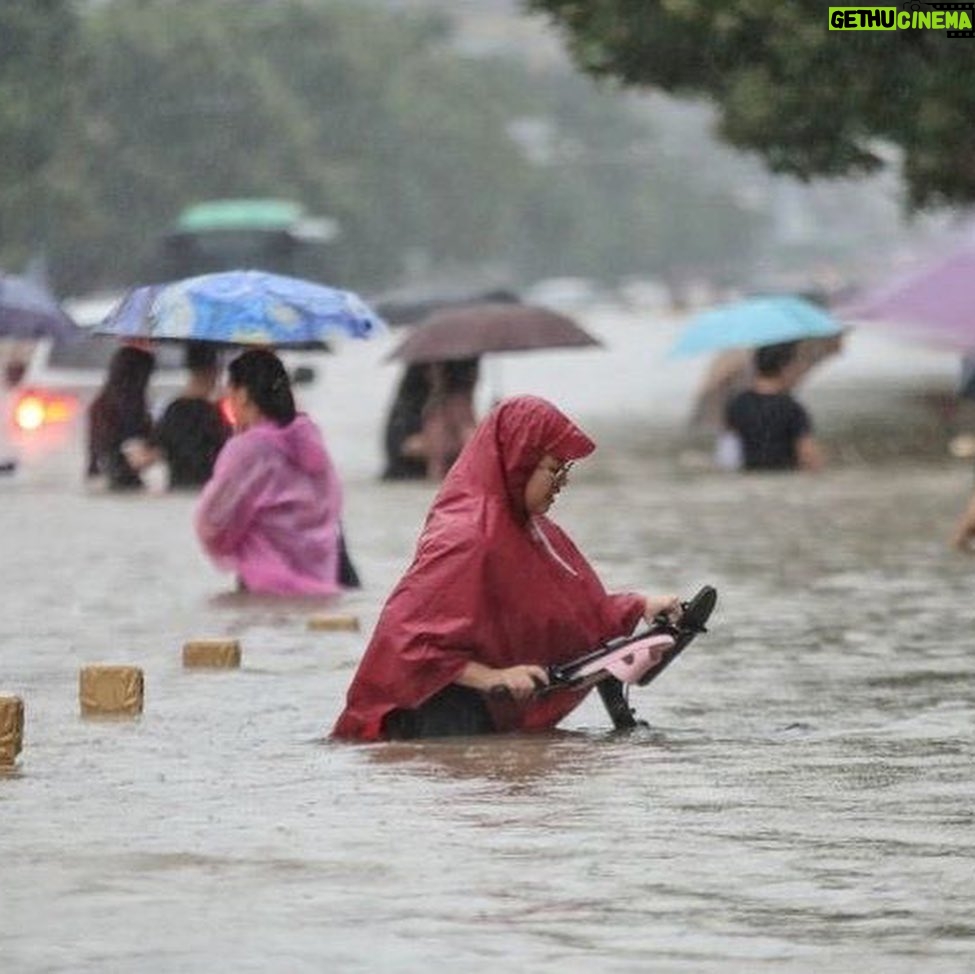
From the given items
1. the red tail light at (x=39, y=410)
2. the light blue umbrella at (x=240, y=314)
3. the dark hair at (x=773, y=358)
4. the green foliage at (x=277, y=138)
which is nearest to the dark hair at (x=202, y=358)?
the light blue umbrella at (x=240, y=314)

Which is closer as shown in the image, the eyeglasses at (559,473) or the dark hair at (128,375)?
the eyeglasses at (559,473)

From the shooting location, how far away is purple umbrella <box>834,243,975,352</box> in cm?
2848

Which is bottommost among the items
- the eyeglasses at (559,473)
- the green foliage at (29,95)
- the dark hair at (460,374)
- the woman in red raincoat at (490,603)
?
the woman in red raincoat at (490,603)

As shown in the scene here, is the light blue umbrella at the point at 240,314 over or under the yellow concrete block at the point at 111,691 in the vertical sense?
over

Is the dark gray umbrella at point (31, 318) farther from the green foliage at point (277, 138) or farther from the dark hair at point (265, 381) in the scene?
the green foliage at point (277, 138)

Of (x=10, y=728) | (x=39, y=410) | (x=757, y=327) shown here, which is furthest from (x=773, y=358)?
(x=10, y=728)

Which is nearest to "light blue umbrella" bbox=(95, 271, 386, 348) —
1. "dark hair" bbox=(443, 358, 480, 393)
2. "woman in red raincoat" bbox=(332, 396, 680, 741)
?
"woman in red raincoat" bbox=(332, 396, 680, 741)

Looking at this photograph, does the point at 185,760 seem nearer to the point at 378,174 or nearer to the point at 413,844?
the point at 413,844

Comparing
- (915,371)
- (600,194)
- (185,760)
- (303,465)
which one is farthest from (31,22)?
(600,194)

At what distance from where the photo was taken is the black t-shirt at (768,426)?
2995 centimetres

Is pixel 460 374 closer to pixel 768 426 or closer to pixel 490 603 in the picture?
pixel 768 426

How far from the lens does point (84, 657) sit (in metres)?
16.7

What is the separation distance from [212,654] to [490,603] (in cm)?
360

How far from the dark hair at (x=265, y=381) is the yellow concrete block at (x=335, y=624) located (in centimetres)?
114
